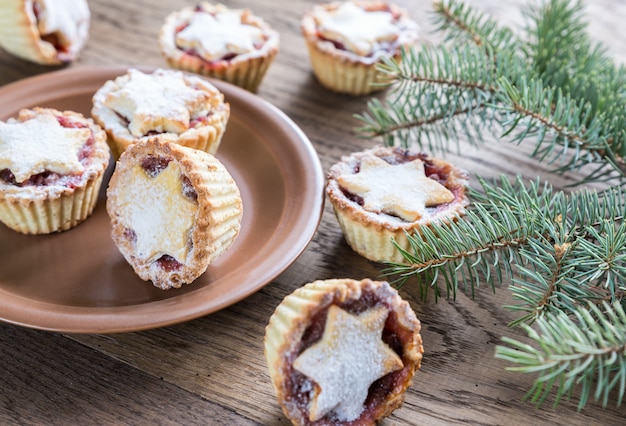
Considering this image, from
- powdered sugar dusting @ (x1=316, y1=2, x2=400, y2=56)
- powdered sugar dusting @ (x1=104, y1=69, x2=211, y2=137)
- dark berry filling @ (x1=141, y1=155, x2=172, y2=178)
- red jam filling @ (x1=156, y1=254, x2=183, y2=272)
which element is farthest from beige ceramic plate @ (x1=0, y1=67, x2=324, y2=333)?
powdered sugar dusting @ (x1=316, y1=2, x2=400, y2=56)

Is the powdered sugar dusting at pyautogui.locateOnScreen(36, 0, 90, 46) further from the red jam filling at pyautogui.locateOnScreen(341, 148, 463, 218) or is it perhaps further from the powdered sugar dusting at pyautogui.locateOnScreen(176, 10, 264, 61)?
the red jam filling at pyautogui.locateOnScreen(341, 148, 463, 218)

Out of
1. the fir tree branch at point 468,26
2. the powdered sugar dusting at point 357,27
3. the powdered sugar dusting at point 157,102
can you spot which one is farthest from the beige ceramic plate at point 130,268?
the fir tree branch at point 468,26

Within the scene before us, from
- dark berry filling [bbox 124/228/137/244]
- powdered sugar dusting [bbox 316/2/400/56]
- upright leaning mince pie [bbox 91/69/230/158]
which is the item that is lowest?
dark berry filling [bbox 124/228/137/244]

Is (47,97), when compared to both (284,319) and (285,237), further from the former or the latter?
(284,319)

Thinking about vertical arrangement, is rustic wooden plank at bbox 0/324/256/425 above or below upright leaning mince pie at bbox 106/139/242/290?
below

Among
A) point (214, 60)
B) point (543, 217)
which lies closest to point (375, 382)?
point (543, 217)

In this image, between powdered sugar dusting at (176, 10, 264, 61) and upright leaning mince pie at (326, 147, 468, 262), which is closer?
upright leaning mince pie at (326, 147, 468, 262)
